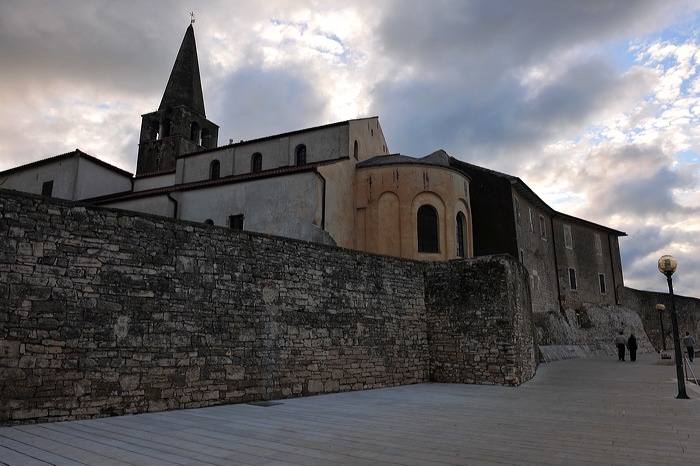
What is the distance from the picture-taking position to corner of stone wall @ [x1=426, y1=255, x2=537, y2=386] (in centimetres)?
1369

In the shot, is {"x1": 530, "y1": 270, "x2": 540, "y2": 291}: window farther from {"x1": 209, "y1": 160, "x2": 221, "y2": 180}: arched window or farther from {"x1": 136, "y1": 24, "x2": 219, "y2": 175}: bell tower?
{"x1": 136, "y1": 24, "x2": 219, "y2": 175}: bell tower

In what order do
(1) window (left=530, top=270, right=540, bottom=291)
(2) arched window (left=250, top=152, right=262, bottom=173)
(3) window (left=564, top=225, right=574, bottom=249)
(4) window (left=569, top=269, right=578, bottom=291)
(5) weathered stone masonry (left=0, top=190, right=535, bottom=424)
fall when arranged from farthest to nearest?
(3) window (left=564, top=225, right=574, bottom=249), (4) window (left=569, top=269, right=578, bottom=291), (1) window (left=530, top=270, right=540, bottom=291), (2) arched window (left=250, top=152, right=262, bottom=173), (5) weathered stone masonry (left=0, top=190, right=535, bottom=424)

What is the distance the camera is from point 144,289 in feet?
29.5

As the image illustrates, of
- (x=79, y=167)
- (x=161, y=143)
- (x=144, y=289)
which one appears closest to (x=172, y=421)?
(x=144, y=289)

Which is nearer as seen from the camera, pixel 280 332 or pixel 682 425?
pixel 682 425

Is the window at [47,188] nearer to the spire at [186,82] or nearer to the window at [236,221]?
the window at [236,221]

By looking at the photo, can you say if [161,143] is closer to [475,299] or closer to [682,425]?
[475,299]

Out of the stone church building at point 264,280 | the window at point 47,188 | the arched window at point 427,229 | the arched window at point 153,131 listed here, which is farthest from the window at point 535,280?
the arched window at point 153,131

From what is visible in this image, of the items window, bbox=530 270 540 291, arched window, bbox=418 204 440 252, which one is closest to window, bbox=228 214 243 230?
arched window, bbox=418 204 440 252

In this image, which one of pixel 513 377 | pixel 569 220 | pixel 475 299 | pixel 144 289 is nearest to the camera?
pixel 144 289

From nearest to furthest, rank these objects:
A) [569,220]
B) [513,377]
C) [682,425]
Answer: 1. [682,425]
2. [513,377]
3. [569,220]

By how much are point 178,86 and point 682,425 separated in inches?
1566

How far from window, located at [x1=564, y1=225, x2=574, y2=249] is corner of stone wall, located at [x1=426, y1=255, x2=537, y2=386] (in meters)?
22.8

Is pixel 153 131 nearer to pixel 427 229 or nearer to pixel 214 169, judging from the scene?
pixel 214 169
